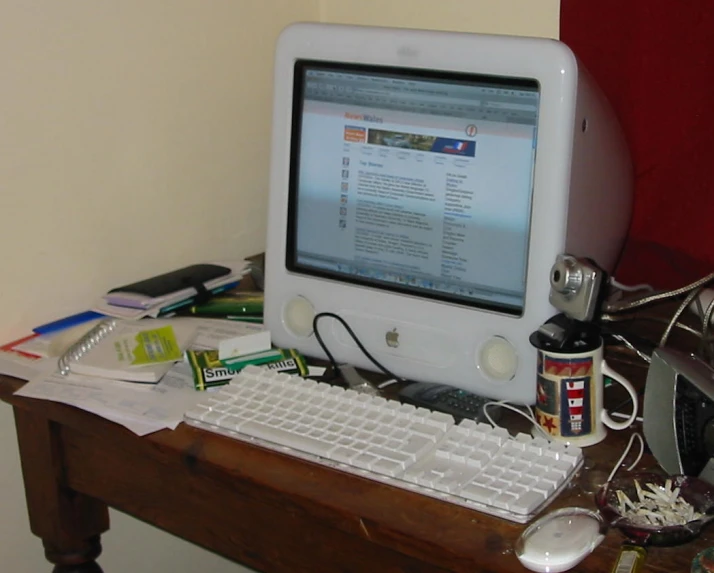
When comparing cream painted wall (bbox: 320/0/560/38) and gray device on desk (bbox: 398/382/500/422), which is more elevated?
cream painted wall (bbox: 320/0/560/38)

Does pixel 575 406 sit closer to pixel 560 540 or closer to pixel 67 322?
pixel 560 540

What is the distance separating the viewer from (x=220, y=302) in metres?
1.41

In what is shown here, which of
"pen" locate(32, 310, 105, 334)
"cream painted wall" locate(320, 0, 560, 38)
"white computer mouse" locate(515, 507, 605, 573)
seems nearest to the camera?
"white computer mouse" locate(515, 507, 605, 573)

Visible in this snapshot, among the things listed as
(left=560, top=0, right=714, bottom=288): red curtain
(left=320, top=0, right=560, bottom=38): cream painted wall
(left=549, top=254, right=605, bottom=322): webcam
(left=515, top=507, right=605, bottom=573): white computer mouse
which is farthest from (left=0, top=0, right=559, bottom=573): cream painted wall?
(left=515, top=507, right=605, bottom=573): white computer mouse

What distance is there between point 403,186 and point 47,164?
51 cm

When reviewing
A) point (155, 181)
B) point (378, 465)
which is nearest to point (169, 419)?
point (378, 465)

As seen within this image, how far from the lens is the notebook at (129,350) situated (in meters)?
1.19

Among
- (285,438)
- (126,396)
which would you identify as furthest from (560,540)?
(126,396)

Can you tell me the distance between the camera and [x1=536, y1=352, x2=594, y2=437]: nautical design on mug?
3.35ft

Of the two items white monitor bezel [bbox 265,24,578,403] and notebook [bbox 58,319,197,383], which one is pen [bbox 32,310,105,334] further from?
white monitor bezel [bbox 265,24,578,403]

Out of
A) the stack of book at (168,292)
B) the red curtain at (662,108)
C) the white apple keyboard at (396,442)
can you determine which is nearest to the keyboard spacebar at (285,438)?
the white apple keyboard at (396,442)

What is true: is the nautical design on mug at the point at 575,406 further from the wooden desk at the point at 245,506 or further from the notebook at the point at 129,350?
the notebook at the point at 129,350

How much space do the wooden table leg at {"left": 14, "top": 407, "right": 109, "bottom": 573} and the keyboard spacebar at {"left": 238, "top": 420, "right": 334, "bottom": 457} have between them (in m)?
0.31

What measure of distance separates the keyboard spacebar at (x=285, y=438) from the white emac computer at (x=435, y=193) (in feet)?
0.68
